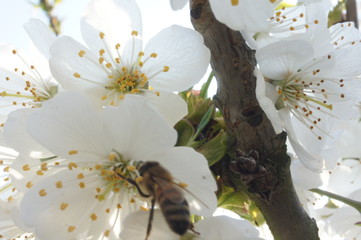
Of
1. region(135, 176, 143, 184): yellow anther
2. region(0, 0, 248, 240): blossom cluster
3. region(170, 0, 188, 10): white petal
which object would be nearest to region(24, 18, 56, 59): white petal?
region(0, 0, 248, 240): blossom cluster

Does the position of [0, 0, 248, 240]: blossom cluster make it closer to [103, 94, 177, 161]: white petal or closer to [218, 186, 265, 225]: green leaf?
[103, 94, 177, 161]: white petal

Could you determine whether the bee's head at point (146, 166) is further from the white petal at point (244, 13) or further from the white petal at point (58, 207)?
the white petal at point (244, 13)

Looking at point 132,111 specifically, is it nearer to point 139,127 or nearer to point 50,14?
point 139,127

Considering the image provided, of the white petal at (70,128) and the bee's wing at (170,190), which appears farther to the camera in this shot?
the white petal at (70,128)

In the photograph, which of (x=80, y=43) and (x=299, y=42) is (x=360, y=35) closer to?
(x=299, y=42)

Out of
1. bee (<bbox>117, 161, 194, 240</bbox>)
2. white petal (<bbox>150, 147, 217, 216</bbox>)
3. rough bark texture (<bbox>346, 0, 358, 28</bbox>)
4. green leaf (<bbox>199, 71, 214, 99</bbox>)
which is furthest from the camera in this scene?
rough bark texture (<bbox>346, 0, 358, 28</bbox>)

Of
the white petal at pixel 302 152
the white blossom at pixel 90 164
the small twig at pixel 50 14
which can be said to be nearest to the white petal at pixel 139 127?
the white blossom at pixel 90 164
